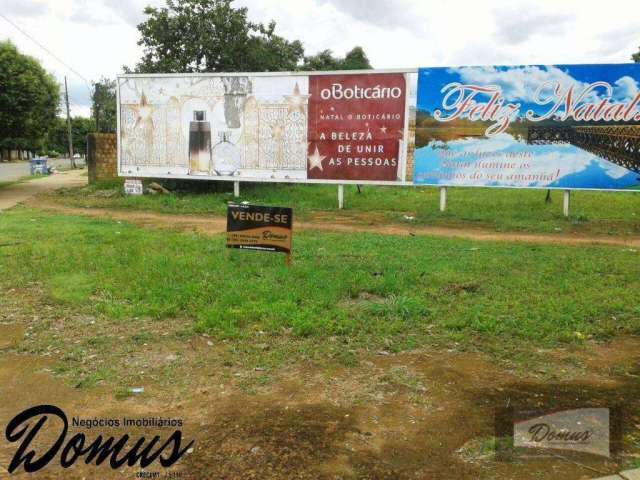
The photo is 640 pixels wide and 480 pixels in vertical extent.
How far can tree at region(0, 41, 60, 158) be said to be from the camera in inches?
698

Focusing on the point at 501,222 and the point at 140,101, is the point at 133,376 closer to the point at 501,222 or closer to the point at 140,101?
the point at 501,222

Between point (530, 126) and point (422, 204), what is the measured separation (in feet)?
11.7

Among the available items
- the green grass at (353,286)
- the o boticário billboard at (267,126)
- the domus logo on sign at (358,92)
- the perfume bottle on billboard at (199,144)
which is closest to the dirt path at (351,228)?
the green grass at (353,286)

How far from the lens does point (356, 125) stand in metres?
14.2

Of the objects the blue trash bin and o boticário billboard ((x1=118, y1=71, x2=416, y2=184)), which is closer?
o boticário billboard ((x1=118, y1=71, x2=416, y2=184))

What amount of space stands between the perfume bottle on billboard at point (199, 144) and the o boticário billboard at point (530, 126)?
569 centimetres

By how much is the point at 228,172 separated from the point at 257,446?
12.5 metres

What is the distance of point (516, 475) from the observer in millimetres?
3041

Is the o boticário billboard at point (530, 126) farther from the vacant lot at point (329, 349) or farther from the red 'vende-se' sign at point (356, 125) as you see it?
the vacant lot at point (329, 349)

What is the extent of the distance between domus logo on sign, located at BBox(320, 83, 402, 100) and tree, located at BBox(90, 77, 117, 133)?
33974 mm

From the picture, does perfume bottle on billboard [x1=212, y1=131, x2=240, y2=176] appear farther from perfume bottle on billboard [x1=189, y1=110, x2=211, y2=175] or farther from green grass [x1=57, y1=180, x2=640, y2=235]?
green grass [x1=57, y1=180, x2=640, y2=235]

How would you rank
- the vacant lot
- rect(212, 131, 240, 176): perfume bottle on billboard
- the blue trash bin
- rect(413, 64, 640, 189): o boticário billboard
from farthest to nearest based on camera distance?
the blue trash bin < rect(212, 131, 240, 176): perfume bottle on billboard < rect(413, 64, 640, 189): o boticário billboard < the vacant lot

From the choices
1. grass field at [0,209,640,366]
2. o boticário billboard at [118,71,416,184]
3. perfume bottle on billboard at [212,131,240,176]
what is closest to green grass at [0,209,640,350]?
grass field at [0,209,640,366]

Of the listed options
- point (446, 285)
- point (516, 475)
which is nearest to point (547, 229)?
point (446, 285)
